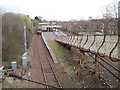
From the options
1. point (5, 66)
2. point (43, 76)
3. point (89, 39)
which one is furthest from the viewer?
point (5, 66)

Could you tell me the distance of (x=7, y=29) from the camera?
13.4 meters

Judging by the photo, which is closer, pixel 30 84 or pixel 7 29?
pixel 30 84

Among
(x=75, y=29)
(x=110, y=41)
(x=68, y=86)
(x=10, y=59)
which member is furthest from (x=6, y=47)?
(x=75, y=29)

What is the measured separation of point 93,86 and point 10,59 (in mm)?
7560

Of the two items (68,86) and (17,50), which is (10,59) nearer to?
(17,50)

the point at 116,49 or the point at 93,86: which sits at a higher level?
the point at 116,49

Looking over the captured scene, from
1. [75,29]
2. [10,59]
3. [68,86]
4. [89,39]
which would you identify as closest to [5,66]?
[10,59]

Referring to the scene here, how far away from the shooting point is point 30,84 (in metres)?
8.92

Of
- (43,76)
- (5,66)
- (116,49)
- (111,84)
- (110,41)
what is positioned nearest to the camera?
(116,49)

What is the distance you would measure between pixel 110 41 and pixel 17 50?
948 cm

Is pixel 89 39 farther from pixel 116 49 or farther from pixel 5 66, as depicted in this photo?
pixel 5 66

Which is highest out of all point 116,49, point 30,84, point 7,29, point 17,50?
point 7,29

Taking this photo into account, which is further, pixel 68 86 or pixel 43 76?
pixel 43 76

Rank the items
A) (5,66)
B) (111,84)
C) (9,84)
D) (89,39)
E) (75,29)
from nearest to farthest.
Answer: (111,84) < (9,84) < (89,39) < (5,66) < (75,29)
